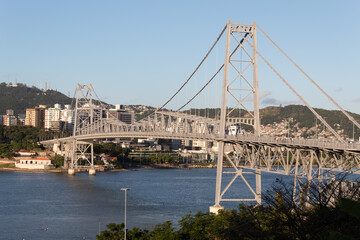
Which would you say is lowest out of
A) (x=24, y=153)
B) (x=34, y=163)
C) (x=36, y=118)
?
(x=34, y=163)

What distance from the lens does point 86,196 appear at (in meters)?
46.9

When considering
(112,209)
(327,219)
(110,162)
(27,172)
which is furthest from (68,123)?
(327,219)

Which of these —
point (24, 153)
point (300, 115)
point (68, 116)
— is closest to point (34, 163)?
point (24, 153)

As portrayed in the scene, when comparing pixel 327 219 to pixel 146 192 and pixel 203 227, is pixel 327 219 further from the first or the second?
pixel 146 192

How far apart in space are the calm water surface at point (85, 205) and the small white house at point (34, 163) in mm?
21806

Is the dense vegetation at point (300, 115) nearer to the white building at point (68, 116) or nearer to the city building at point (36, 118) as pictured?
the white building at point (68, 116)

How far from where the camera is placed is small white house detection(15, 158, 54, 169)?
3206 inches

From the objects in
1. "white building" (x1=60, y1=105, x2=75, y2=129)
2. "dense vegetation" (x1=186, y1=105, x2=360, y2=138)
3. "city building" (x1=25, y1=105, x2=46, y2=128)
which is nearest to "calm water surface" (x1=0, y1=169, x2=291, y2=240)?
"dense vegetation" (x1=186, y1=105, x2=360, y2=138)

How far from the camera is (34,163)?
82.3 meters

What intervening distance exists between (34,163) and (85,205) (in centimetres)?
4297

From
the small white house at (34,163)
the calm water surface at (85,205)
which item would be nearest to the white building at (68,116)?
the small white house at (34,163)

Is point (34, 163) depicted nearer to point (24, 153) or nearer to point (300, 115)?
point (24, 153)

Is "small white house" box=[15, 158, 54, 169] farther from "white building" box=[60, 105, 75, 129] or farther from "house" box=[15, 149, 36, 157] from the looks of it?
"white building" box=[60, 105, 75, 129]

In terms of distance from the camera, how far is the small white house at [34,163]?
3206 inches
